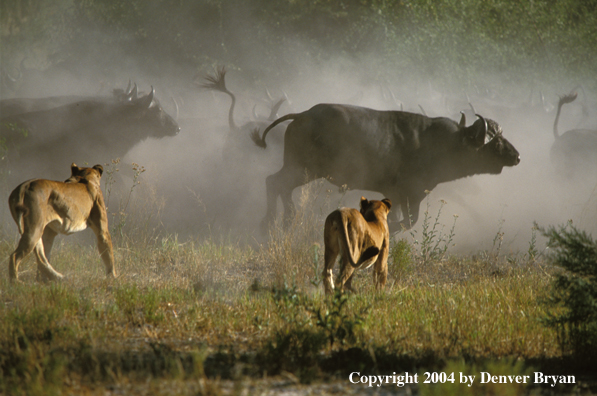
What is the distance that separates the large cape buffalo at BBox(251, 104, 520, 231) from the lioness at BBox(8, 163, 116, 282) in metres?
3.48

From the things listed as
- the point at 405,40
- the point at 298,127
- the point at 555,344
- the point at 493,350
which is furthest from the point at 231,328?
the point at 405,40

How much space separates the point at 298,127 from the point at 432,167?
2.33 metres

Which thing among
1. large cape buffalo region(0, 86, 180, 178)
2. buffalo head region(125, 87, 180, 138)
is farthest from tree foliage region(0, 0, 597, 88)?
large cape buffalo region(0, 86, 180, 178)

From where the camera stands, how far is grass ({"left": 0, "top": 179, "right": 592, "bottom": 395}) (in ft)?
9.71

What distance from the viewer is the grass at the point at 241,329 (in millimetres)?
2961

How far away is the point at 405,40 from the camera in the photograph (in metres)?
23.5

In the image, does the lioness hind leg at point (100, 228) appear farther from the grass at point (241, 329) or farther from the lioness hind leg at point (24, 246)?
the lioness hind leg at point (24, 246)

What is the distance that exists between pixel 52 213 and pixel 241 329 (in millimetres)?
2065

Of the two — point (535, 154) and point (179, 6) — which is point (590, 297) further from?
point (179, 6)

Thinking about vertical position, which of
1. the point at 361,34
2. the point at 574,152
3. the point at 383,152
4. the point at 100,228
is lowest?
the point at 100,228

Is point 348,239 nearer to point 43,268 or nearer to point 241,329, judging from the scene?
point 241,329

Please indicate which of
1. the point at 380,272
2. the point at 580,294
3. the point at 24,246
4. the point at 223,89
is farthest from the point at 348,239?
the point at 223,89

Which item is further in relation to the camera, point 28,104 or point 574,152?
point 574,152

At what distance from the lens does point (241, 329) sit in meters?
4.05
